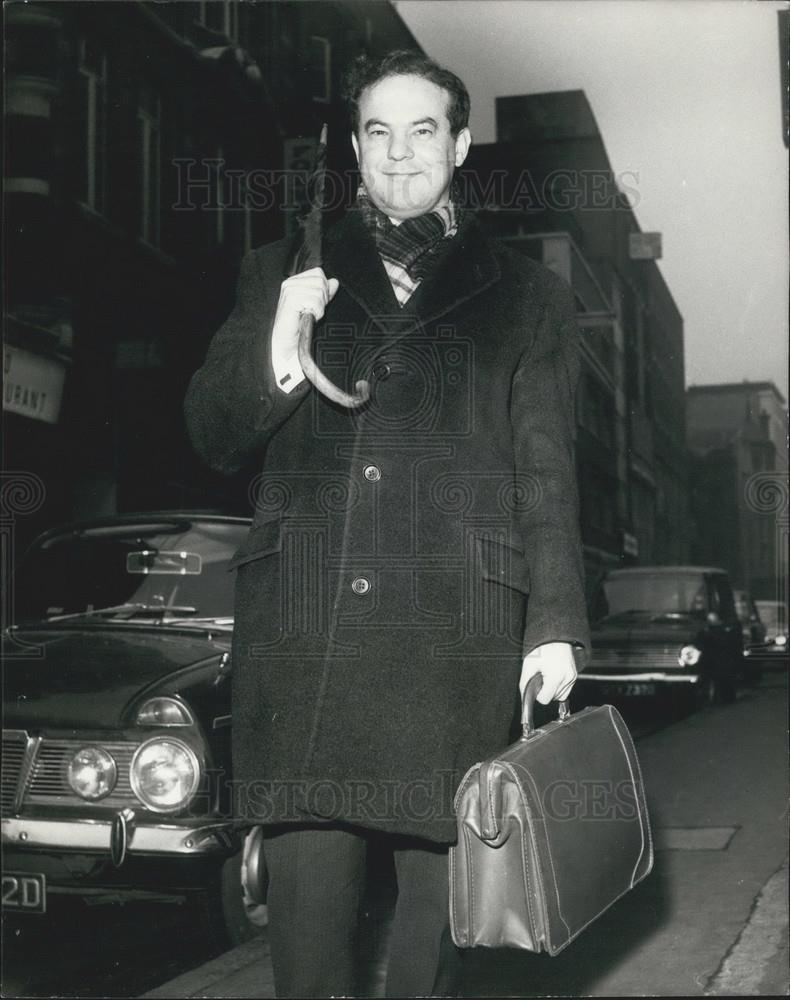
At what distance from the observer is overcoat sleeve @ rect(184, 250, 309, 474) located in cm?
253

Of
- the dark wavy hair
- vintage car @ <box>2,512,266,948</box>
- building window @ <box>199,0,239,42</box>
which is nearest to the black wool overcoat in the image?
the dark wavy hair

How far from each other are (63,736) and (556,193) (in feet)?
7.21

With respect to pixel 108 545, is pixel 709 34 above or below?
above

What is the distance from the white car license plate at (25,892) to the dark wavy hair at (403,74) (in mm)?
2407

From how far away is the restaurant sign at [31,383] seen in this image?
4172 millimetres

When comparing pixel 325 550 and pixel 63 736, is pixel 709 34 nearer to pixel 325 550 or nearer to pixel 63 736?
pixel 325 550

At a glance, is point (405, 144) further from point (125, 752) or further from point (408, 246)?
point (125, 752)

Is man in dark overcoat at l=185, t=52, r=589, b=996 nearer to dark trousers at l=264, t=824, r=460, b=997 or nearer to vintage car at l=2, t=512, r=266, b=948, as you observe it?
dark trousers at l=264, t=824, r=460, b=997

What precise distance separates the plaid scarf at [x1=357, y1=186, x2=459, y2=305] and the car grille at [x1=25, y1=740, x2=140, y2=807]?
1.88 meters

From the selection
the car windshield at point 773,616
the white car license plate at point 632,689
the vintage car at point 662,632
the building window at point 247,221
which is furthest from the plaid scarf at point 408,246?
the white car license plate at point 632,689

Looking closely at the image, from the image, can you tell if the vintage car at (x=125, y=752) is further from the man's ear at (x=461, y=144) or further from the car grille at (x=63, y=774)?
the man's ear at (x=461, y=144)

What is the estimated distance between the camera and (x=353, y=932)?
2539 millimetres

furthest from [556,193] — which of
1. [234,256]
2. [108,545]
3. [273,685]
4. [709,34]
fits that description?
[273,685]

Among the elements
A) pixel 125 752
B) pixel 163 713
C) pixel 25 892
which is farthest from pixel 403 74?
pixel 25 892
